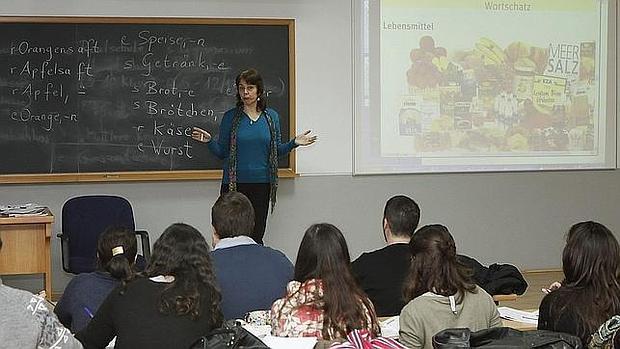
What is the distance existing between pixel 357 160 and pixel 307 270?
3.98 m

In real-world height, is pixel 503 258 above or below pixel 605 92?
below

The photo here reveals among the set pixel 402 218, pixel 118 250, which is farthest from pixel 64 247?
pixel 402 218

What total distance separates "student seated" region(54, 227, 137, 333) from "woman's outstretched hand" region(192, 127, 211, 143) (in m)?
2.77

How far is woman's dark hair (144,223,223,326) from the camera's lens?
3039 mm

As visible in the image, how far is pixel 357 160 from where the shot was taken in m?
7.29

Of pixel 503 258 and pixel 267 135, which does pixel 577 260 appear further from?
pixel 503 258

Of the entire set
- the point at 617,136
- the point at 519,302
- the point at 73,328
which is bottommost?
the point at 519,302

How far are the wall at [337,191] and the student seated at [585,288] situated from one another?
3.95 metres

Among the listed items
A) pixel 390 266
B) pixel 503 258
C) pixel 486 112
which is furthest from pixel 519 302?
pixel 390 266

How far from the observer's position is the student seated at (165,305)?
3.01 meters

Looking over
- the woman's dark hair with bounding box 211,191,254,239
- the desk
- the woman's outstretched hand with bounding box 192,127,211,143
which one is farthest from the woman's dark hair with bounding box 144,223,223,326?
the woman's outstretched hand with bounding box 192,127,211,143

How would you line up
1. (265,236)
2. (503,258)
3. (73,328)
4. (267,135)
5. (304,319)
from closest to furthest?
(304,319) < (73,328) < (267,135) < (265,236) < (503,258)

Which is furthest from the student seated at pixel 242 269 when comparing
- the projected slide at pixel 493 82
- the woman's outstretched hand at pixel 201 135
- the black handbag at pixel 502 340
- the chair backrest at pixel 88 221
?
the projected slide at pixel 493 82

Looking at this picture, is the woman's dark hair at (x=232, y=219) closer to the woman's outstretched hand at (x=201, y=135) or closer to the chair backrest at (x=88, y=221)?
the chair backrest at (x=88, y=221)
